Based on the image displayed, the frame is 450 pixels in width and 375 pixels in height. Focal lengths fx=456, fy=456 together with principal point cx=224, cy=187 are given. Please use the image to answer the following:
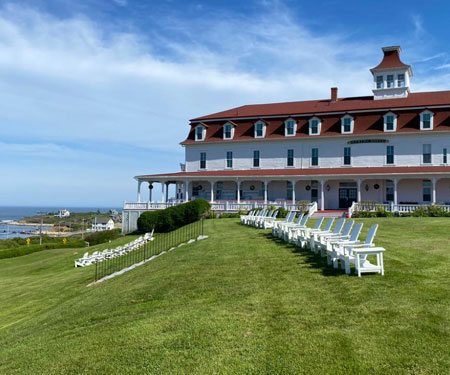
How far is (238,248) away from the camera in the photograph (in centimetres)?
1572

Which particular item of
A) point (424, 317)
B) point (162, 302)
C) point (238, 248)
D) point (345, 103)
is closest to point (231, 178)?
point (345, 103)

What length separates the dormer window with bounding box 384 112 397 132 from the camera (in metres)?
38.0

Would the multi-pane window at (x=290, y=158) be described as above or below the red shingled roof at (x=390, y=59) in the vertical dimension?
below

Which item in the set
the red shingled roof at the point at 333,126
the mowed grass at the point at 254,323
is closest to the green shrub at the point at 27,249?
the red shingled roof at the point at 333,126

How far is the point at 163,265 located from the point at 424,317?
30.9ft

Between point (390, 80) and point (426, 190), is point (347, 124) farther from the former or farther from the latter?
point (426, 190)

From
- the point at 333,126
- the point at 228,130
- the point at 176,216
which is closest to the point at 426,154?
the point at 333,126

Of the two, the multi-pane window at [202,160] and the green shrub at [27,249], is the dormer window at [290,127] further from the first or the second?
the green shrub at [27,249]

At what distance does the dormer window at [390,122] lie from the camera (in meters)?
38.0

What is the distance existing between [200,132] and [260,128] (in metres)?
6.00

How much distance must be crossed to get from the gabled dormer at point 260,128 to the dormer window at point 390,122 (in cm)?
1058

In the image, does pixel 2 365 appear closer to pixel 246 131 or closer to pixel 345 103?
pixel 246 131

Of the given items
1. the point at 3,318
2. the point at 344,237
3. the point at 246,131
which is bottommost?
the point at 3,318

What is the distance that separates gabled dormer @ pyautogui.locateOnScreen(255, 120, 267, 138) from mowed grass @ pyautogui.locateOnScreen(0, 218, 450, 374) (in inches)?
1167
